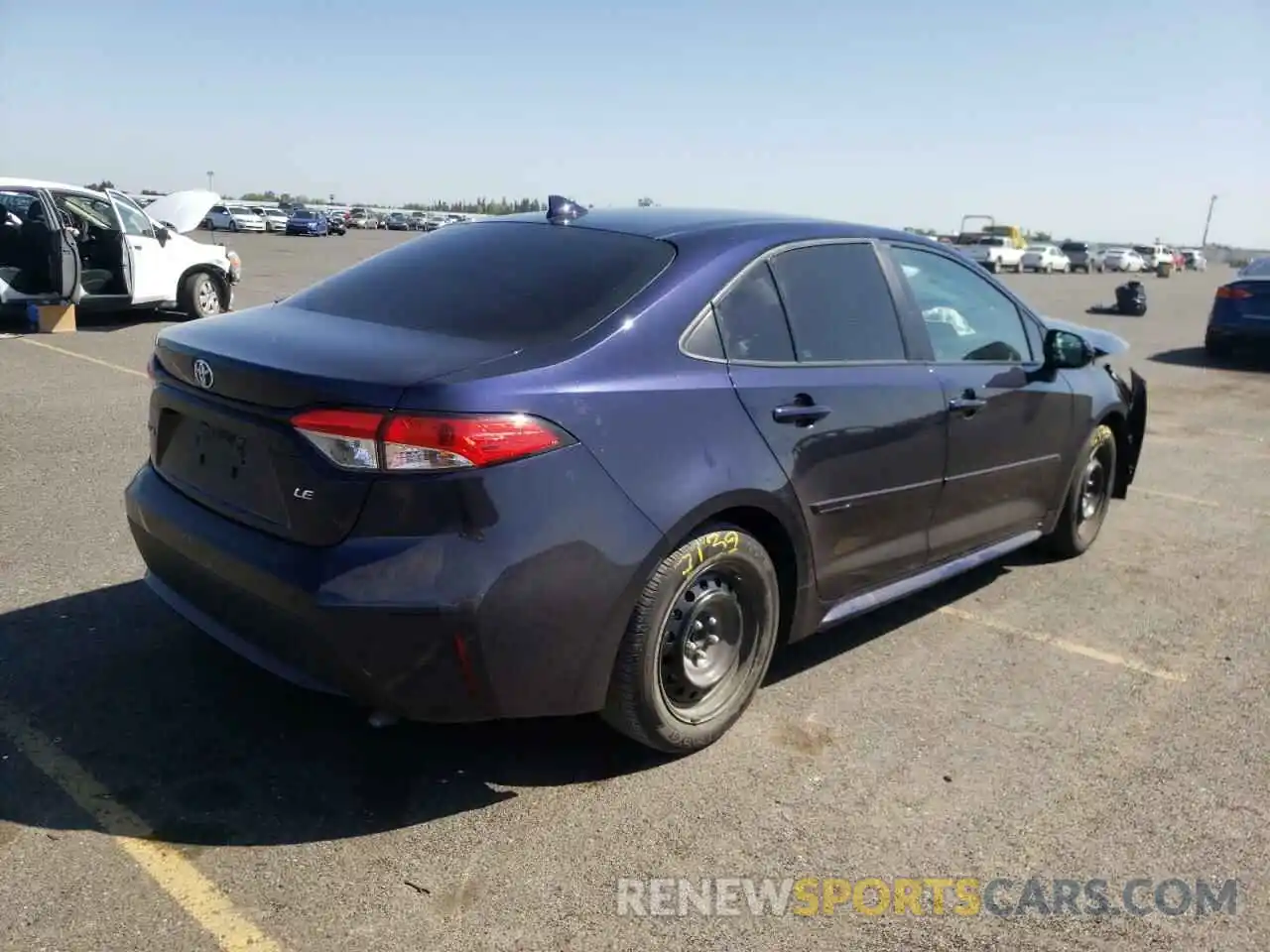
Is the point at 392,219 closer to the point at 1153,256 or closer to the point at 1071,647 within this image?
the point at 1153,256

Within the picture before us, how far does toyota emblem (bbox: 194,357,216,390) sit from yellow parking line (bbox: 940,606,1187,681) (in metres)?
3.28

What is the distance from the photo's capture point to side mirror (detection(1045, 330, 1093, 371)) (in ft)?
16.1

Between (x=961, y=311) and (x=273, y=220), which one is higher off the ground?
(x=961, y=311)

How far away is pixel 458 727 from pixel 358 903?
939mm

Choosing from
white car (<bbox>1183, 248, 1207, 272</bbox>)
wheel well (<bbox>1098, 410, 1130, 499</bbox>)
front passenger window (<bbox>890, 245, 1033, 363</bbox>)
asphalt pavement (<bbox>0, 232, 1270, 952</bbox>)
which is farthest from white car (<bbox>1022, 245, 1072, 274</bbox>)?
asphalt pavement (<bbox>0, 232, 1270, 952</bbox>)

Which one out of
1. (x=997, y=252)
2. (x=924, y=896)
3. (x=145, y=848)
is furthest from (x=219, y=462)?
(x=997, y=252)

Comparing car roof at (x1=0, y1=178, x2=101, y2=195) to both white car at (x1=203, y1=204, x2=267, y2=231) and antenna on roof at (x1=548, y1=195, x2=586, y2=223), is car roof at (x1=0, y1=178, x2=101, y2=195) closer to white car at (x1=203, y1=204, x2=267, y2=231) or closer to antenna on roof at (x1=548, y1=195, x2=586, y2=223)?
antenna on roof at (x1=548, y1=195, x2=586, y2=223)

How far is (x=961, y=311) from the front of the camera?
455 cm

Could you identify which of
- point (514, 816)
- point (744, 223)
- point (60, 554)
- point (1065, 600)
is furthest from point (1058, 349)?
point (60, 554)

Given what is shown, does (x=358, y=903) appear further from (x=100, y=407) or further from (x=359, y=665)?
(x=100, y=407)

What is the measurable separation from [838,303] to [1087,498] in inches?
103

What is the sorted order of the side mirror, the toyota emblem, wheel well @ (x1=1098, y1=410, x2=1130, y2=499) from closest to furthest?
the toyota emblem, the side mirror, wheel well @ (x1=1098, y1=410, x2=1130, y2=499)

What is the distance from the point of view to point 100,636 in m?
3.93

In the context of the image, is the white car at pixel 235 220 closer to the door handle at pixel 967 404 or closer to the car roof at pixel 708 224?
the car roof at pixel 708 224
